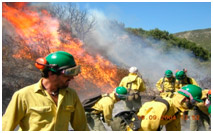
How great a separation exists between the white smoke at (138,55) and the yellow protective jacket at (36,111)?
13642 millimetres

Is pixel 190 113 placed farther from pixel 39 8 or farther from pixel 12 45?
pixel 39 8

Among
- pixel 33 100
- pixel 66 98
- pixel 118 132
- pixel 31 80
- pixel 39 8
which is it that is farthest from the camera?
pixel 39 8

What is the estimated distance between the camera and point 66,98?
245cm

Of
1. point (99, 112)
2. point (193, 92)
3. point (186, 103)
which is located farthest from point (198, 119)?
point (186, 103)

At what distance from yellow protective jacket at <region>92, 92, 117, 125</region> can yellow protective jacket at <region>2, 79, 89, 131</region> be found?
2.75 metres

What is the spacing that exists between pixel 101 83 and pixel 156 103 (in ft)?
35.6

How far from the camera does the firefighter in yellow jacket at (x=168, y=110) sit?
9.91 ft

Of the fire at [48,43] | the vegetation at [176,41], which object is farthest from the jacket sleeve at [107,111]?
the vegetation at [176,41]

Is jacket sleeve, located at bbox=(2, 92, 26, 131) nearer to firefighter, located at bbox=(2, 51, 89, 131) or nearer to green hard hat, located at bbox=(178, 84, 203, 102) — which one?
firefighter, located at bbox=(2, 51, 89, 131)

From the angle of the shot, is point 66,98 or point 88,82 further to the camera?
point 88,82

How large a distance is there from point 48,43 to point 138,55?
7.83m

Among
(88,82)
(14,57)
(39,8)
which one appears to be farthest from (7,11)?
(88,82)

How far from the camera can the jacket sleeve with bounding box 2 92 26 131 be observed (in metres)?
2.23

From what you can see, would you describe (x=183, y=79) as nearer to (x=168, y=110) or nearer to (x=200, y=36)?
→ (x=168, y=110)
